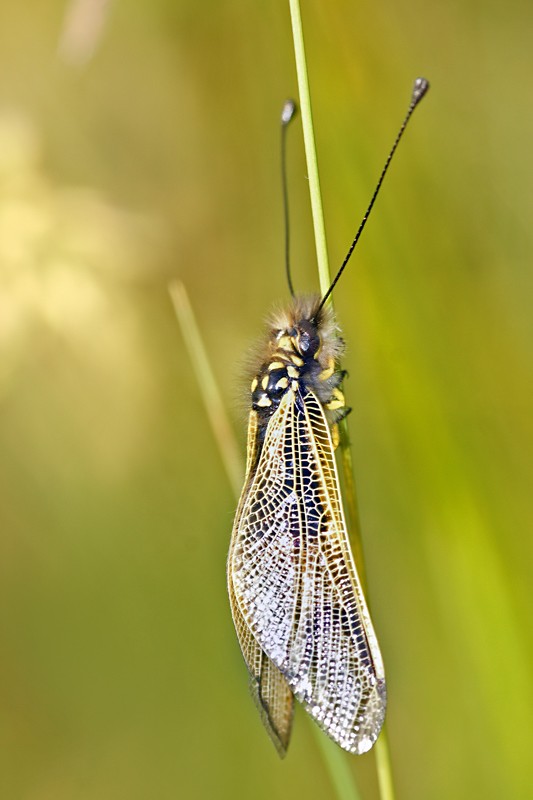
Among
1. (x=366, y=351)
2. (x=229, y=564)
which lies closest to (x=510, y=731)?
(x=229, y=564)

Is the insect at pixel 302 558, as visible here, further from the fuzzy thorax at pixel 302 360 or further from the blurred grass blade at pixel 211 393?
the blurred grass blade at pixel 211 393

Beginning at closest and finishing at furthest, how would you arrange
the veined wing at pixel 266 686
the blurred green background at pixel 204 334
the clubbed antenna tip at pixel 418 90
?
the clubbed antenna tip at pixel 418 90 → the veined wing at pixel 266 686 → the blurred green background at pixel 204 334

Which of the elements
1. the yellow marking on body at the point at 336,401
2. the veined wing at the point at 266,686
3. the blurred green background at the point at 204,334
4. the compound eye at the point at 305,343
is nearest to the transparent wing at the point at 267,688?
the veined wing at the point at 266,686

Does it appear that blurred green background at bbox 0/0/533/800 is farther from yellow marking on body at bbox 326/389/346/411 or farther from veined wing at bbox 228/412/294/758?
veined wing at bbox 228/412/294/758

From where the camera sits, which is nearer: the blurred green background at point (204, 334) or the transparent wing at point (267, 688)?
the transparent wing at point (267, 688)

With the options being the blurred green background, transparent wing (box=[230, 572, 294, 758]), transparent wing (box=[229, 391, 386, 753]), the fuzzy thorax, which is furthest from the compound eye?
transparent wing (box=[230, 572, 294, 758])

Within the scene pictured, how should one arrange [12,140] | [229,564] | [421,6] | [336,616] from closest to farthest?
1. [336,616]
2. [229,564]
3. [12,140]
4. [421,6]

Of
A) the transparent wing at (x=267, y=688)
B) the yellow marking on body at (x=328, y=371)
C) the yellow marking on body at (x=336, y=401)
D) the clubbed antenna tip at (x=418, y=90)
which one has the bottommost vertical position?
the transparent wing at (x=267, y=688)

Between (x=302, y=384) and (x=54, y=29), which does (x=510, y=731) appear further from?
(x=54, y=29)
